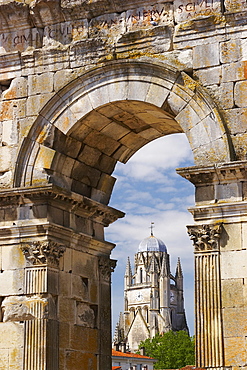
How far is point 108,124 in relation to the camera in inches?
720

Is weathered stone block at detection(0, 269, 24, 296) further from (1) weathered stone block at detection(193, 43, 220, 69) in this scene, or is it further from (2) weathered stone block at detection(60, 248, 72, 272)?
(1) weathered stone block at detection(193, 43, 220, 69)

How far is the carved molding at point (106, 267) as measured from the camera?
750 inches

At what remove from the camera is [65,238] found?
17906mm

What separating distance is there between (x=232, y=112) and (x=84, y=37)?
3527 millimetres

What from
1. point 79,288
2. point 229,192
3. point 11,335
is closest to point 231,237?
point 229,192

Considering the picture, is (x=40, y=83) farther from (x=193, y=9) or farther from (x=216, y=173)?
(x=216, y=173)

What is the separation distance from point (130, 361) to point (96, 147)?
8078 cm

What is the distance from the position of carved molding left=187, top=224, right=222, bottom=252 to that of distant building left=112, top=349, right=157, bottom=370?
77417mm

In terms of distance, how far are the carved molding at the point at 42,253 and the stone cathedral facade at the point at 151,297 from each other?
112924mm

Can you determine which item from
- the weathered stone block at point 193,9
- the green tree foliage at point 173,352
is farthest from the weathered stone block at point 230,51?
the green tree foliage at point 173,352

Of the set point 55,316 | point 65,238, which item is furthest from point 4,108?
point 55,316

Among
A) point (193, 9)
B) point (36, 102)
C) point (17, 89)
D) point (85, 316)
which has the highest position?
point (193, 9)

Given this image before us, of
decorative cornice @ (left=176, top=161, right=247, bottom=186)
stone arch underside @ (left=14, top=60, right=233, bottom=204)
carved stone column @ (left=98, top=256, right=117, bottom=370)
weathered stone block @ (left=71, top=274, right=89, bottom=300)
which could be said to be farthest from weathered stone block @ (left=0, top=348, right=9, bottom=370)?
decorative cornice @ (left=176, top=161, right=247, bottom=186)

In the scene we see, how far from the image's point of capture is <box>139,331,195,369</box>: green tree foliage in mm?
96250
